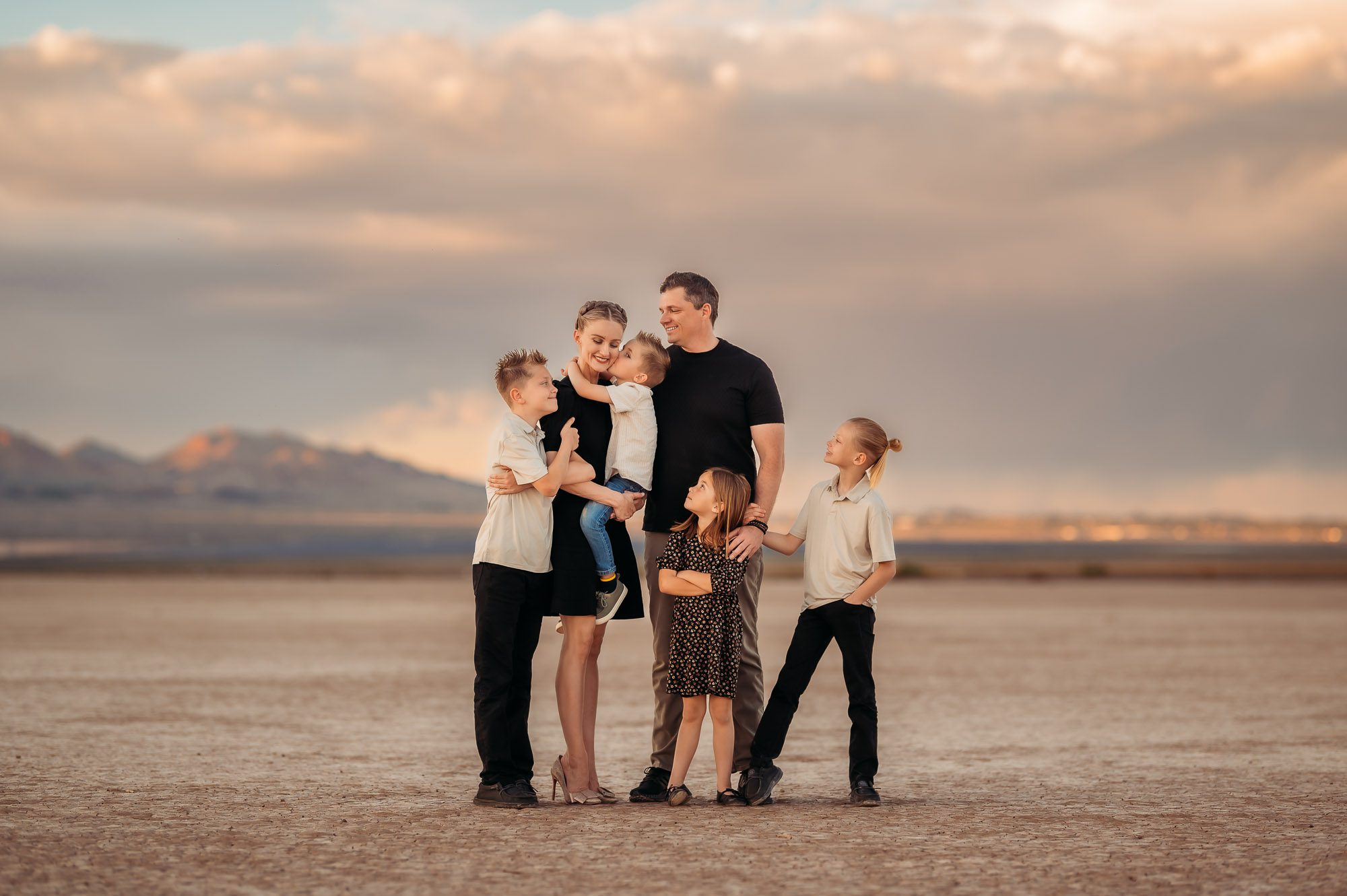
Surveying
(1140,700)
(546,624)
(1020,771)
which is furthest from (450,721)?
(546,624)

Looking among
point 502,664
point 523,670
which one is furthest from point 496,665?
point 523,670

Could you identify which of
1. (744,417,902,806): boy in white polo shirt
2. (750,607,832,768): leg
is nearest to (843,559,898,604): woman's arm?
(744,417,902,806): boy in white polo shirt

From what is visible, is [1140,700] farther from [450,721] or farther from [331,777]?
[331,777]

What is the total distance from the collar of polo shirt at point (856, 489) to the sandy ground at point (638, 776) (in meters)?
1.56

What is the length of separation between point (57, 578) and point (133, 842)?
46596mm

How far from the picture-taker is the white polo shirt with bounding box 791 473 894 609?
7.58 meters

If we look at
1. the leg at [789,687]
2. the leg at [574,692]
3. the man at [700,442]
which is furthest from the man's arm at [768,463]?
the leg at [574,692]

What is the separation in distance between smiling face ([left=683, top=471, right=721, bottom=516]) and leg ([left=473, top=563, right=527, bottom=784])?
0.93 metres

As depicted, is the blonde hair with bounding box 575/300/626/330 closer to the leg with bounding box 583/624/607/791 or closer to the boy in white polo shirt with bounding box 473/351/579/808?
the boy in white polo shirt with bounding box 473/351/579/808

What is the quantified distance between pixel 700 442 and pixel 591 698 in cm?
145

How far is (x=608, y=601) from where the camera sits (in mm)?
7566

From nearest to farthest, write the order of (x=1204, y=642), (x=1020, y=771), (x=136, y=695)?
(x=1020, y=771), (x=136, y=695), (x=1204, y=642)

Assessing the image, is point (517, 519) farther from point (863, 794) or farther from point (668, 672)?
point (863, 794)

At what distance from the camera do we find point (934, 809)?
748 centimetres
